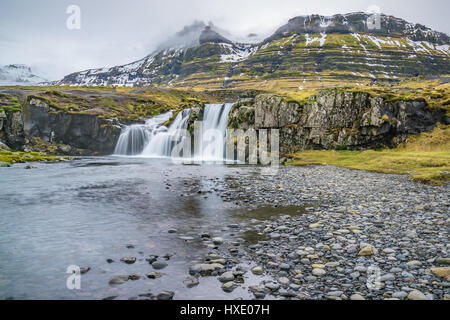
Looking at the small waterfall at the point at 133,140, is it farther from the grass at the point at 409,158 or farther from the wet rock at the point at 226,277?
the wet rock at the point at 226,277

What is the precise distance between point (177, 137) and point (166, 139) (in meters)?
3.11

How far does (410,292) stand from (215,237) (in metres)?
6.54

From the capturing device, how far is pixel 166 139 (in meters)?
67.7

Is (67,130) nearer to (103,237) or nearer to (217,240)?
(103,237)

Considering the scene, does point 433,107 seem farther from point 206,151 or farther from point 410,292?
point 410,292

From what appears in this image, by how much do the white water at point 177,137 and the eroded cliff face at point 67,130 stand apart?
188 inches

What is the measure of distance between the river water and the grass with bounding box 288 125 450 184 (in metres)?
20.1

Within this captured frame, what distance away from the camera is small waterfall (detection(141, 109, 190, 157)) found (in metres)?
66.4

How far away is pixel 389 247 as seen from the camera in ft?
28.1

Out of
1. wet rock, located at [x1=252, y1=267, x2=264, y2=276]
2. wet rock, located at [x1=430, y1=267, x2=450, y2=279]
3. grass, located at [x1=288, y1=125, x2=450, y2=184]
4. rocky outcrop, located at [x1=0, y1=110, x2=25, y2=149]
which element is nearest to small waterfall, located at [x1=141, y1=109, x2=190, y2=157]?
rocky outcrop, located at [x1=0, y1=110, x2=25, y2=149]

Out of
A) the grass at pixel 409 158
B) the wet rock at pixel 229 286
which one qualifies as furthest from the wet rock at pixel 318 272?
the grass at pixel 409 158

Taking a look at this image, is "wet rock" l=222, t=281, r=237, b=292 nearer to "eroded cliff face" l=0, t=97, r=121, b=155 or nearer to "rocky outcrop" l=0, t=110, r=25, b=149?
"eroded cliff face" l=0, t=97, r=121, b=155

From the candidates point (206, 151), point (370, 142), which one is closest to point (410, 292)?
point (370, 142)

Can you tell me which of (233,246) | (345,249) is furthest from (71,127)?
(345,249)
